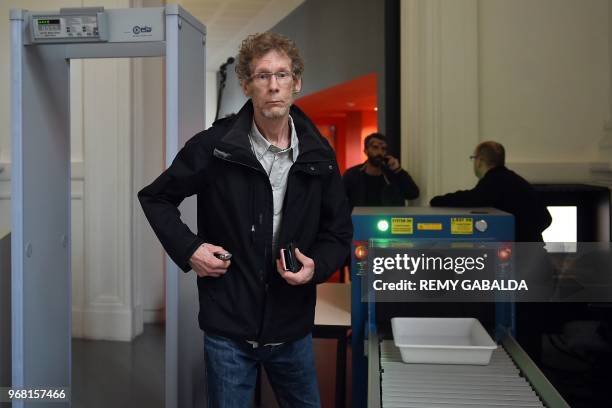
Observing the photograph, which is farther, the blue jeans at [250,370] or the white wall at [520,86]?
the white wall at [520,86]

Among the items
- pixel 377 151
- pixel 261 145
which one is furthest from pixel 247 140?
pixel 377 151

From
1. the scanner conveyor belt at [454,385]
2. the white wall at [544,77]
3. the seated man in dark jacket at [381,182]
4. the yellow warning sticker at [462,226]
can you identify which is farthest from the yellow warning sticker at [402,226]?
the white wall at [544,77]

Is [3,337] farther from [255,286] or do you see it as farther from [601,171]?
Result: [601,171]

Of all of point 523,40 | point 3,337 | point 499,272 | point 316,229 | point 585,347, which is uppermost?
point 523,40

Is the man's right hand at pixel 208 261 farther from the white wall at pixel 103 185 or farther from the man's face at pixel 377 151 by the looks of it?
the white wall at pixel 103 185

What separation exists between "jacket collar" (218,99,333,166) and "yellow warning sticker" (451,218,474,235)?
0.80 m

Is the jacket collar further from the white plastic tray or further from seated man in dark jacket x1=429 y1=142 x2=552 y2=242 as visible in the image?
seated man in dark jacket x1=429 y1=142 x2=552 y2=242

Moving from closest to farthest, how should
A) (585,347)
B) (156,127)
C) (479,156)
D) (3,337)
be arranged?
(3,337), (479,156), (585,347), (156,127)

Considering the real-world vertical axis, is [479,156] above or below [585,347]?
above

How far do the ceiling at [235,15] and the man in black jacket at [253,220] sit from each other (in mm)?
7154

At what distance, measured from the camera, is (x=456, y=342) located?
2607 mm

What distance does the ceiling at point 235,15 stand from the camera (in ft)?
30.2

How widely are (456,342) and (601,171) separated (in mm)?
2387

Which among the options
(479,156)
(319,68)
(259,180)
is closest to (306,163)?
(259,180)
